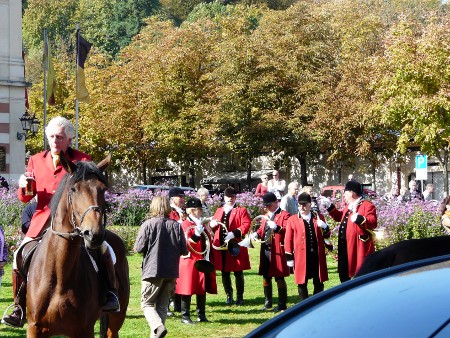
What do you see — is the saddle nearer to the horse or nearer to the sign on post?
the horse

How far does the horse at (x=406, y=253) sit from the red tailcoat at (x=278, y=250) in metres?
9.52

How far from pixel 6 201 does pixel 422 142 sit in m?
21.3

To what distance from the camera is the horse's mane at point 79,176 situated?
25.4 ft

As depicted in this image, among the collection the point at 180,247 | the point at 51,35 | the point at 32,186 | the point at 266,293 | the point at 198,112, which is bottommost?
the point at 266,293

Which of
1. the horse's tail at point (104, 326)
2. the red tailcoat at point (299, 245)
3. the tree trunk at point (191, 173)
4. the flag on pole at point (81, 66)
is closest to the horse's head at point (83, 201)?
the horse's tail at point (104, 326)

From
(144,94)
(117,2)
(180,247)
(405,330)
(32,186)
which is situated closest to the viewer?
(405,330)

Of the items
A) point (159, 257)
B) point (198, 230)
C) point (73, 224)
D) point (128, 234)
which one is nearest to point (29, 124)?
point (128, 234)

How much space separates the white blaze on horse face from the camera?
8.37 metres

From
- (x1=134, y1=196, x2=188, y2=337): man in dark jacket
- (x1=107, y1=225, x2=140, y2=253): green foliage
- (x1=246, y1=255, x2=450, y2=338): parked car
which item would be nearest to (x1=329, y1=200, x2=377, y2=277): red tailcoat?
(x1=134, y1=196, x2=188, y2=337): man in dark jacket

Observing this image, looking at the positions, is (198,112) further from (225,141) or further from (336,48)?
(336,48)

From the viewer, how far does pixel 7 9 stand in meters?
41.4

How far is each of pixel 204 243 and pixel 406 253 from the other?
913 centimetres

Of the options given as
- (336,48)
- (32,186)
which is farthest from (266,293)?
(336,48)

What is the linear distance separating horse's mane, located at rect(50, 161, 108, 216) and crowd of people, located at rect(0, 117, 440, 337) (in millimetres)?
540
